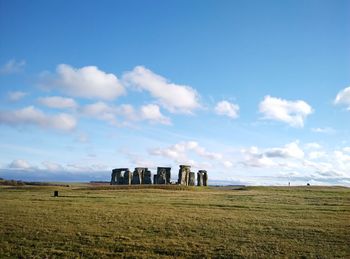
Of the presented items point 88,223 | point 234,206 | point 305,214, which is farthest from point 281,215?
point 88,223

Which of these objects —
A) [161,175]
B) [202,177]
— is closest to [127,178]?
[161,175]

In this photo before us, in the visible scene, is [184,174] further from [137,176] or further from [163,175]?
[137,176]

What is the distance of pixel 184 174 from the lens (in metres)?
73.4

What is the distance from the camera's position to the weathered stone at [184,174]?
2857 inches

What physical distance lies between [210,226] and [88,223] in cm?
805

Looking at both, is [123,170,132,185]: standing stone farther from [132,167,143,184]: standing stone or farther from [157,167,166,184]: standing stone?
[157,167,166,184]: standing stone

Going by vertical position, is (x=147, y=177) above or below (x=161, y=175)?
below

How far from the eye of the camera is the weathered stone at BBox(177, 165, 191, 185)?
72562mm

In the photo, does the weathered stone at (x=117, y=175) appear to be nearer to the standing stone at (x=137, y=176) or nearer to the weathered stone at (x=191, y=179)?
the standing stone at (x=137, y=176)

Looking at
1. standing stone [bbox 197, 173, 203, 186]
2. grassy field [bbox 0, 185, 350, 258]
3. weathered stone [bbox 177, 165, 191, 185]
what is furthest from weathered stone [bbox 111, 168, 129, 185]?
grassy field [bbox 0, 185, 350, 258]

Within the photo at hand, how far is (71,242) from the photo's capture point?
2133cm

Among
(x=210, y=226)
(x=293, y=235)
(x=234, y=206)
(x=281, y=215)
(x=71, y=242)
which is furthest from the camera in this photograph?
(x=234, y=206)

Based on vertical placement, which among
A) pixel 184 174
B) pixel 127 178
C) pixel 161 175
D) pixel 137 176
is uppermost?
pixel 184 174

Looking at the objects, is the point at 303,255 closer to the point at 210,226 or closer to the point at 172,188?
the point at 210,226
